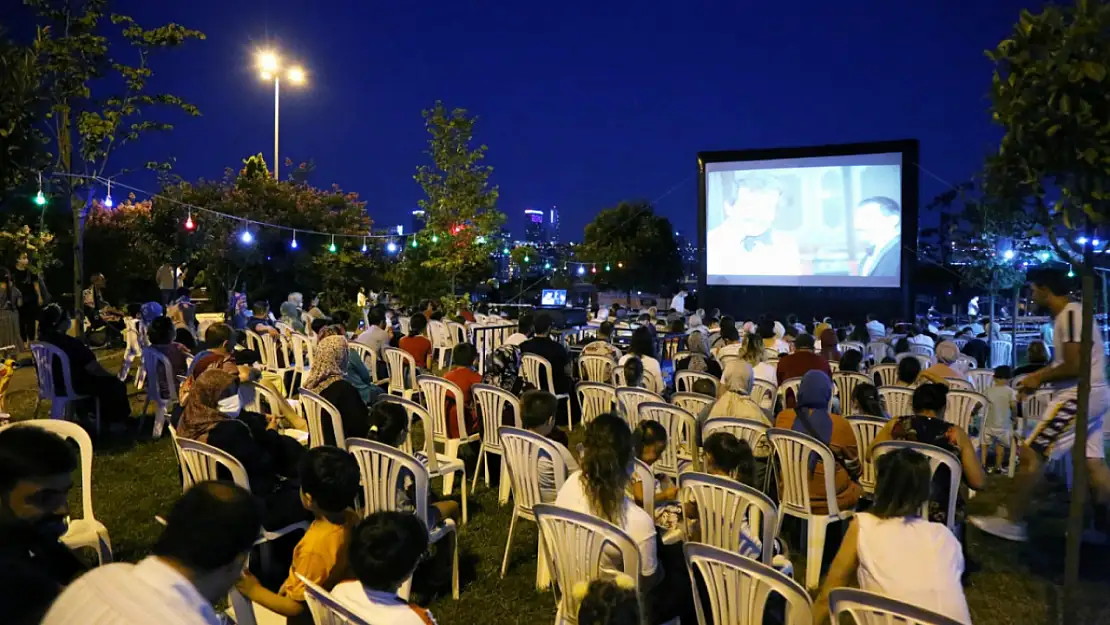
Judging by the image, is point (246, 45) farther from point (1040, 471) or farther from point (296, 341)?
point (1040, 471)

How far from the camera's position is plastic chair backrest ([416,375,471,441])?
512 cm

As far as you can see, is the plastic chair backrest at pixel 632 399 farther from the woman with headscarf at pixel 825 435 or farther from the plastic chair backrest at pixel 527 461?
the plastic chair backrest at pixel 527 461

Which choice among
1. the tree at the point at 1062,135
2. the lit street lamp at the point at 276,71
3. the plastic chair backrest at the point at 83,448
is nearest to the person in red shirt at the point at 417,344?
the plastic chair backrest at the point at 83,448

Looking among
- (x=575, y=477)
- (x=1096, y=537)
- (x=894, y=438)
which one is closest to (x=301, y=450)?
(x=575, y=477)

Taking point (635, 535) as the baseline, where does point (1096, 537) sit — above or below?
below

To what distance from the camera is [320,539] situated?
8.40ft

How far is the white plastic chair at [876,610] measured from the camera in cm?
172

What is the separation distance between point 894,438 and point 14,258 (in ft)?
48.4

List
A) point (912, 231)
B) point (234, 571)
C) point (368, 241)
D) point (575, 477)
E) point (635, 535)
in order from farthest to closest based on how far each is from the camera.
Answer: point (368, 241), point (912, 231), point (575, 477), point (635, 535), point (234, 571)

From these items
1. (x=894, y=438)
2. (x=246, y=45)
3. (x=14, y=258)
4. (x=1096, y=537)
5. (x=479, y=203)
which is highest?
(x=246, y=45)

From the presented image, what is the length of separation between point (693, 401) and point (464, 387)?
1.68 m

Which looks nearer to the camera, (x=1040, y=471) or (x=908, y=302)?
(x=1040, y=471)

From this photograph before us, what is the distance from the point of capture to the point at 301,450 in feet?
14.0

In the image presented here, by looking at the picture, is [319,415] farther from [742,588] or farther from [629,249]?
[629,249]
